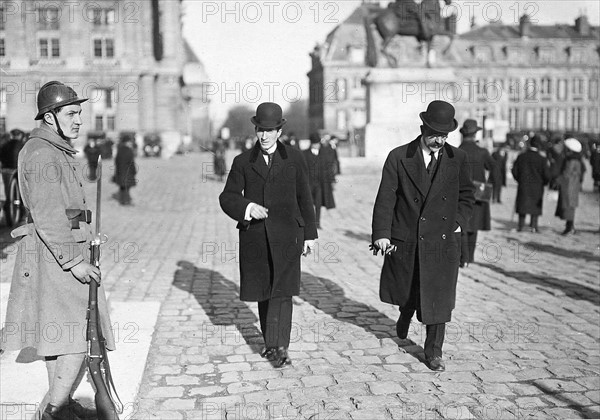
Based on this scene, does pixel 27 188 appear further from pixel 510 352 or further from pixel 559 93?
pixel 559 93

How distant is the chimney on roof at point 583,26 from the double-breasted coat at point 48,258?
3491 inches

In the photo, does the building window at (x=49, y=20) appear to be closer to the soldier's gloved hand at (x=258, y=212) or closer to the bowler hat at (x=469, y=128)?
the bowler hat at (x=469, y=128)

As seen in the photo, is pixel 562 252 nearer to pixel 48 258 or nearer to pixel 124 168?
pixel 48 258

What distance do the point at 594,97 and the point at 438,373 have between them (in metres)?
82.8

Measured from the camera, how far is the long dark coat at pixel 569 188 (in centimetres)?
1444

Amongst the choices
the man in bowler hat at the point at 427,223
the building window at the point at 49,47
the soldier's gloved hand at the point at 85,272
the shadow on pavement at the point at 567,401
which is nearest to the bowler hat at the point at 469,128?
the man in bowler hat at the point at 427,223

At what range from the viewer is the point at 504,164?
23078mm

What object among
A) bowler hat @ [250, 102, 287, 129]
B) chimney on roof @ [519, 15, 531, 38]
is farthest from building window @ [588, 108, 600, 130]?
bowler hat @ [250, 102, 287, 129]

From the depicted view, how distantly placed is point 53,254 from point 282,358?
98.4 inches

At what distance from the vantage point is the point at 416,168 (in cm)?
590

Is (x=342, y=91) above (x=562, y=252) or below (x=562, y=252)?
above

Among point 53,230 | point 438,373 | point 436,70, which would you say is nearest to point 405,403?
point 438,373

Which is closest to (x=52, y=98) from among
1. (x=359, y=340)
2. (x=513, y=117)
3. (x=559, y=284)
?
(x=359, y=340)

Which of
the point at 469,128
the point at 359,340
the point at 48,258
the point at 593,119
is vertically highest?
the point at 469,128
